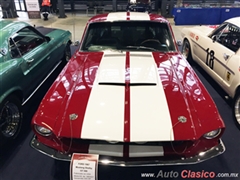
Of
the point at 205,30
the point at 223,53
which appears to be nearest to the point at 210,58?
the point at 223,53

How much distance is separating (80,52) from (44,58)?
94 cm

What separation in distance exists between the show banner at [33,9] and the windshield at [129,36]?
362 inches

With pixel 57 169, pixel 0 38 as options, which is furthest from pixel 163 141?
pixel 0 38

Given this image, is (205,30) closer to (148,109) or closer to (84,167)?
(148,109)

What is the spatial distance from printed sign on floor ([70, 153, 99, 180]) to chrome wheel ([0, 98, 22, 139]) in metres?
1.40

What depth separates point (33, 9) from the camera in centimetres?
1120

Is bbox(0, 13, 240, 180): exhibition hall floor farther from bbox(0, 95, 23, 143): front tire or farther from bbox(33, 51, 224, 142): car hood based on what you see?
bbox(33, 51, 224, 142): car hood

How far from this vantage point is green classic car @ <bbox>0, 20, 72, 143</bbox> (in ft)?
8.97

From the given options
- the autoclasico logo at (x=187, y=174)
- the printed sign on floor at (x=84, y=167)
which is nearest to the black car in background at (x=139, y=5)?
the autoclasico logo at (x=187, y=174)

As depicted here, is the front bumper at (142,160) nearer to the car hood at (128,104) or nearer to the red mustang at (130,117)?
the red mustang at (130,117)

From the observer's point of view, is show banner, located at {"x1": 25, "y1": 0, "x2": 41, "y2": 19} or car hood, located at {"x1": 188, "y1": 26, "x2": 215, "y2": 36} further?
show banner, located at {"x1": 25, "y1": 0, "x2": 41, "y2": 19}

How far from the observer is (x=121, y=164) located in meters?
1.90

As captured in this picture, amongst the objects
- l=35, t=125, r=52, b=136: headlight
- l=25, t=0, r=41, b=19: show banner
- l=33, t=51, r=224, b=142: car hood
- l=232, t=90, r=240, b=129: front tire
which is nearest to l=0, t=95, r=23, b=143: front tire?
l=33, t=51, r=224, b=142: car hood

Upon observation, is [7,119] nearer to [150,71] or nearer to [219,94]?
[150,71]
